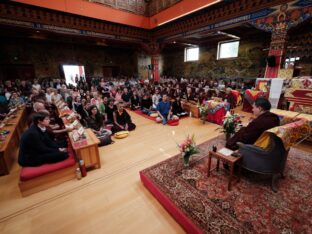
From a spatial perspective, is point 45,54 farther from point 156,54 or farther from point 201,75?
point 201,75

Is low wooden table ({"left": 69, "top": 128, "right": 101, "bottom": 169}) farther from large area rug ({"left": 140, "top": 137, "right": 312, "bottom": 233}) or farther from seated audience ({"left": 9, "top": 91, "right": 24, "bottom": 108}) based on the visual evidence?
seated audience ({"left": 9, "top": 91, "right": 24, "bottom": 108})

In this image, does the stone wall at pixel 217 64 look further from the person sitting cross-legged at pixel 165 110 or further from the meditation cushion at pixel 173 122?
the meditation cushion at pixel 173 122

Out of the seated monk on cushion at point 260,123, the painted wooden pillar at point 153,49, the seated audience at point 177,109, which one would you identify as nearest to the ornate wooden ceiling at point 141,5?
the painted wooden pillar at point 153,49

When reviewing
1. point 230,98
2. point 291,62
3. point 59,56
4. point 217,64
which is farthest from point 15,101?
point 291,62

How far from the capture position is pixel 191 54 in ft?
53.6

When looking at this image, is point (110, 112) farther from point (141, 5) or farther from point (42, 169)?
A: point (141, 5)

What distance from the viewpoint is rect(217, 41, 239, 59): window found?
1266 centimetres

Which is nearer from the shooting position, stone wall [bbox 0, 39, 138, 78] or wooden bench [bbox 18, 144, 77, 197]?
wooden bench [bbox 18, 144, 77, 197]

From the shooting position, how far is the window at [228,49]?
12662 mm

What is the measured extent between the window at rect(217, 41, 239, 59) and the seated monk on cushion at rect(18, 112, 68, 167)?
14.4 meters

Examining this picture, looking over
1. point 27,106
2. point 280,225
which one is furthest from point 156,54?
point 280,225

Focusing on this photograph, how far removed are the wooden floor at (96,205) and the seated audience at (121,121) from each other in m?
1.40

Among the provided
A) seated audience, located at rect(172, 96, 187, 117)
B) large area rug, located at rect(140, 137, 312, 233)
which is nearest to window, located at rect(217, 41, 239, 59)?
seated audience, located at rect(172, 96, 187, 117)

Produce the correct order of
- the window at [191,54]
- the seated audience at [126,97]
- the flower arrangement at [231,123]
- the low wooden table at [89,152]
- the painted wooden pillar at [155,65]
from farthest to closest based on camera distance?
the window at [191,54] < the painted wooden pillar at [155,65] < the seated audience at [126,97] < the flower arrangement at [231,123] < the low wooden table at [89,152]
